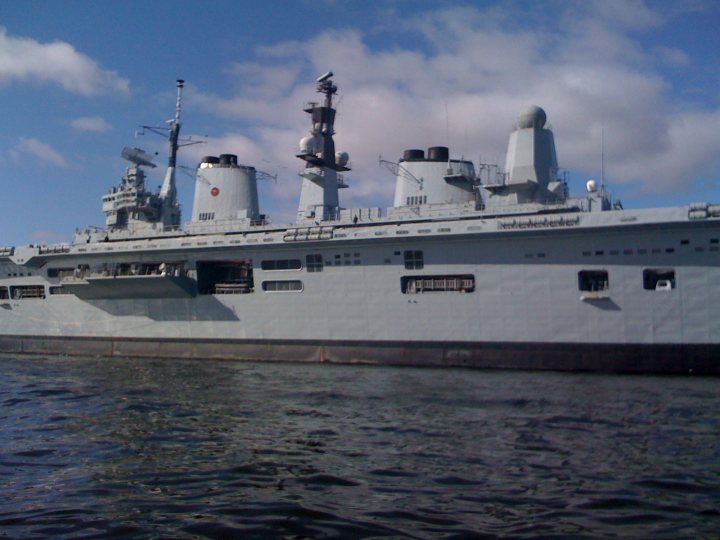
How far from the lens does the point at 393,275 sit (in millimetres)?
21438

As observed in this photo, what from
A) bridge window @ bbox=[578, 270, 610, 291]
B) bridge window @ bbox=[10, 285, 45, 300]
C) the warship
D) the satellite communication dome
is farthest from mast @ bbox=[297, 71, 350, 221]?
bridge window @ bbox=[10, 285, 45, 300]

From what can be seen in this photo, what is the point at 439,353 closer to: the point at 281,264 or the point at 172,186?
the point at 281,264

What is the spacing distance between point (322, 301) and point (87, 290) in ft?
35.8

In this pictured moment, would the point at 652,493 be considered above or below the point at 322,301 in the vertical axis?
below

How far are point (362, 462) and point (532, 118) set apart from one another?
1730 centimetres

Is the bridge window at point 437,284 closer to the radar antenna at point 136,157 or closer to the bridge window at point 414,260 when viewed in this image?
the bridge window at point 414,260

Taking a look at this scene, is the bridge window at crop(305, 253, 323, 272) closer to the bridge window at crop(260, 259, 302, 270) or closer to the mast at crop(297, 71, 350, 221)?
the bridge window at crop(260, 259, 302, 270)

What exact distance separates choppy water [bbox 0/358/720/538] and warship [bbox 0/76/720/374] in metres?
3.91

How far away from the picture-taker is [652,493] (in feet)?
22.4

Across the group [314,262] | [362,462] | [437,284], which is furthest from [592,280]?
[362,462]

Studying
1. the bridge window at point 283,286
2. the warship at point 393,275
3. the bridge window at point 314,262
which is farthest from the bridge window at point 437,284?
the bridge window at point 283,286

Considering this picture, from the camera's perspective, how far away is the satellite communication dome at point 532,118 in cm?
2242

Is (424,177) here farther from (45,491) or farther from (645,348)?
(45,491)

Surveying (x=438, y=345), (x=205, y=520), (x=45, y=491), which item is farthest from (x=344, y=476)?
(x=438, y=345)
